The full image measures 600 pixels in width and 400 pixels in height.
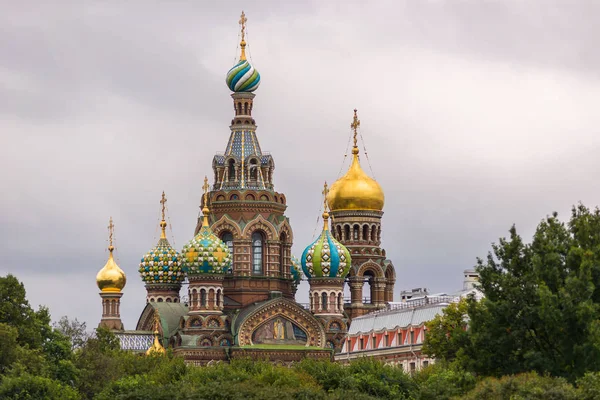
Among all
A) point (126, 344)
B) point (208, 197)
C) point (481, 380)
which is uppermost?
point (208, 197)

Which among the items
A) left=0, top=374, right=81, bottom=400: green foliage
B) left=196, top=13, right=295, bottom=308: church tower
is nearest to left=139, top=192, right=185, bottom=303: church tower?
left=196, top=13, right=295, bottom=308: church tower

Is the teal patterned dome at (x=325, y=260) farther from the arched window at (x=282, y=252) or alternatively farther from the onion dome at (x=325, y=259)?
the arched window at (x=282, y=252)

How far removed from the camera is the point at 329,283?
106250 mm

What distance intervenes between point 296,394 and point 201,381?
595 cm

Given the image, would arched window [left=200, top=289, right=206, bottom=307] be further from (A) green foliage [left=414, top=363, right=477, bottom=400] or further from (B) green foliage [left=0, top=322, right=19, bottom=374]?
(A) green foliage [left=414, top=363, right=477, bottom=400]

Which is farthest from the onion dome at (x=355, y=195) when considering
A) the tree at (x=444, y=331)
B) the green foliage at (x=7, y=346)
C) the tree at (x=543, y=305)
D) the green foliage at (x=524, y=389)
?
the green foliage at (x=524, y=389)

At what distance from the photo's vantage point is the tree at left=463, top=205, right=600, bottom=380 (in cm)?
6425

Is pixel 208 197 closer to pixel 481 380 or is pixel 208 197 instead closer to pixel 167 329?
pixel 167 329

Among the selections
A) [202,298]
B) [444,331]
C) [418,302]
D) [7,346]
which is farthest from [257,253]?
[7,346]

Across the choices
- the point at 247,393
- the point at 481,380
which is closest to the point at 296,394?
the point at 247,393

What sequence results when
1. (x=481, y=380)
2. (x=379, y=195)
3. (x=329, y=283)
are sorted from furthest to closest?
(x=379, y=195) → (x=329, y=283) → (x=481, y=380)

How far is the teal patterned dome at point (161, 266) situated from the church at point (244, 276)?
56mm

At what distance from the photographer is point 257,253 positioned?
10831cm

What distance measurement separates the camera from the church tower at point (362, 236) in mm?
113812
